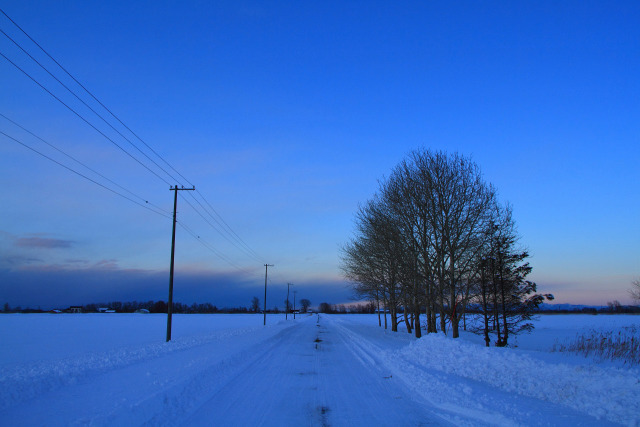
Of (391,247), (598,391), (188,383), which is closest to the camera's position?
(598,391)

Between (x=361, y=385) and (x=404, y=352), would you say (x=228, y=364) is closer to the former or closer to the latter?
(x=361, y=385)

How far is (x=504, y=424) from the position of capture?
6.70m

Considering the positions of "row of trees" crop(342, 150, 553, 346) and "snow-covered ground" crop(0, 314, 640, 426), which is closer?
"snow-covered ground" crop(0, 314, 640, 426)

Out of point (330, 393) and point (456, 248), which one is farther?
point (456, 248)

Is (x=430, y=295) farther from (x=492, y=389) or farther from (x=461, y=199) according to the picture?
(x=492, y=389)

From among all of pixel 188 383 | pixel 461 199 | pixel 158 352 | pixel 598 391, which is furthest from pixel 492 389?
pixel 461 199

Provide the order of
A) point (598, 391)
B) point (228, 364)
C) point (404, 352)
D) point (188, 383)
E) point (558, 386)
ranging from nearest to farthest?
point (598, 391), point (558, 386), point (188, 383), point (228, 364), point (404, 352)

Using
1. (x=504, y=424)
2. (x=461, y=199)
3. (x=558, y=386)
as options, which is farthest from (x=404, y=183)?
(x=504, y=424)

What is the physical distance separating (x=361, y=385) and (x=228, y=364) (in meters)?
5.66

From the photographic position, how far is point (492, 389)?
9555mm

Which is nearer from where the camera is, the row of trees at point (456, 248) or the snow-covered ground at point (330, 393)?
the snow-covered ground at point (330, 393)

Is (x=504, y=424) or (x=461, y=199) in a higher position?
(x=461, y=199)

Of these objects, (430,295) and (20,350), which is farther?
(430,295)

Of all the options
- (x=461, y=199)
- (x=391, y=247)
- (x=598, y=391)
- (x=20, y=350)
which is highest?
(x=461, y=199)
